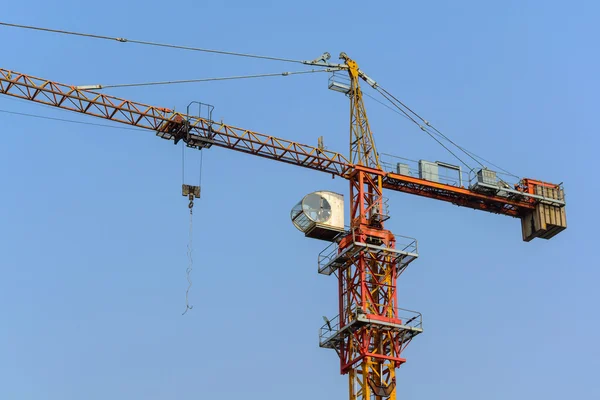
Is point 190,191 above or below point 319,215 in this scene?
above

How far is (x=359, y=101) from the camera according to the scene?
411ft

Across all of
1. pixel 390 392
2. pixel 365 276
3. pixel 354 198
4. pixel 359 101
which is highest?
pixel 359 101

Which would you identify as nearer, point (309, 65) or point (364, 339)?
point (364, 339)

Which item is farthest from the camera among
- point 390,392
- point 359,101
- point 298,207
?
point 359,101

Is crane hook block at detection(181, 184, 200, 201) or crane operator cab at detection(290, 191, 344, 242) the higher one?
crane hook block at detection(181, 184, 200, 201)

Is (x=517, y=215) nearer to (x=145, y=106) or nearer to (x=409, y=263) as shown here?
(x=409, y=263)

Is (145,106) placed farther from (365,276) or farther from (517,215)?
Result: (517,215)

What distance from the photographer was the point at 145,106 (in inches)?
4545

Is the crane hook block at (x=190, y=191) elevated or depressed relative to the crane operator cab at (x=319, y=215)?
elevated

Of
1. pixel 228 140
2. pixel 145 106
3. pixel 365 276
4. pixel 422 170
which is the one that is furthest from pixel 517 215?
pixel 145 106

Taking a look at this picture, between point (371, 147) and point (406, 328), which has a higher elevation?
point (371, 147)

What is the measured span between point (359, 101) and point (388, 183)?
902 cm

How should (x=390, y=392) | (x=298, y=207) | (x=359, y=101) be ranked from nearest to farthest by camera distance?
(x=390, y=392), (x=298, y=207), (x=359, y=101)

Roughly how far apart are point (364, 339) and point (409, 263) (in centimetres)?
866
